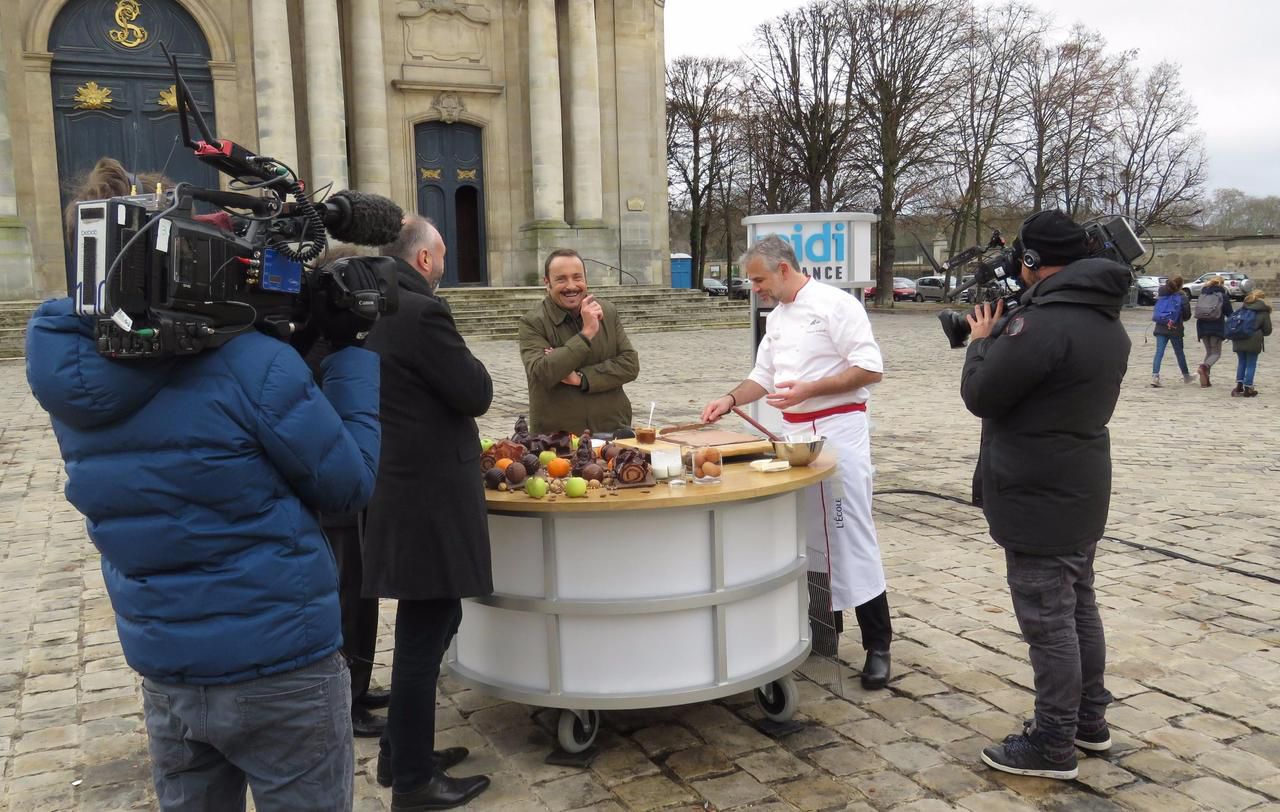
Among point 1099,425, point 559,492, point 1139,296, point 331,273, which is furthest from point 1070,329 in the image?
point 1139,296

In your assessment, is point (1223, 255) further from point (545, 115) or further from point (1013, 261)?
point (1013, 261)

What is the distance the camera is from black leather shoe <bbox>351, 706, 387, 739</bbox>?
4480 millimetres

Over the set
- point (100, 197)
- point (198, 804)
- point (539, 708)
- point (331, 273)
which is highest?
point (100, 197)

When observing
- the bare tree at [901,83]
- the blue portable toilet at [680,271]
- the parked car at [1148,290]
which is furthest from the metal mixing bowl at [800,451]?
the blue portable toilet at [680,271]

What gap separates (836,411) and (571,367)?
133 centimetres

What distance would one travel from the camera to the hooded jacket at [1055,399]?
144 inches

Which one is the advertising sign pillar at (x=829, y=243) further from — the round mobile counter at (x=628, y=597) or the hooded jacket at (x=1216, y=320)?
the hooded jacket at (x=1216, y=320)

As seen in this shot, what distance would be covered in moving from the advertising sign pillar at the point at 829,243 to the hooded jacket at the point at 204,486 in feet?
22.3

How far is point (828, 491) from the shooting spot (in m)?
4.92

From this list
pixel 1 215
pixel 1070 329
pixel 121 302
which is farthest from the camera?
pixel 1 215

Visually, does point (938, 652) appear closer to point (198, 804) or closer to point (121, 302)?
point (198, 804)

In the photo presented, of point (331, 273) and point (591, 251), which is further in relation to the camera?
point (591, 251)

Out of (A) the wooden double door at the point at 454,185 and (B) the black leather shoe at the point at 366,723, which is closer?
(B) the black leather shoe at the point at 366,723

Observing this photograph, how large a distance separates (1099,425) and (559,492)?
1956 mm
